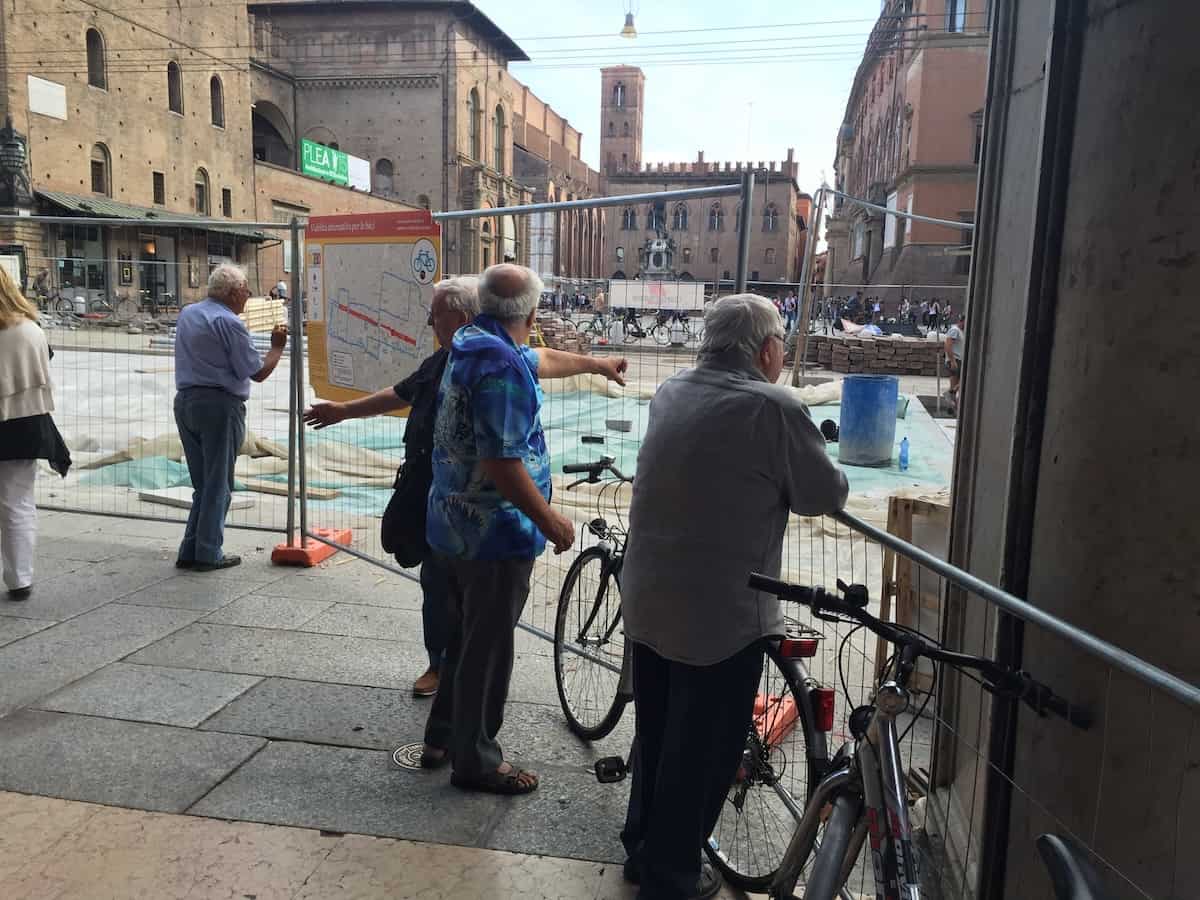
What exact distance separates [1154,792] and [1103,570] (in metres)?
0.46

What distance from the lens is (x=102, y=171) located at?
117 feet

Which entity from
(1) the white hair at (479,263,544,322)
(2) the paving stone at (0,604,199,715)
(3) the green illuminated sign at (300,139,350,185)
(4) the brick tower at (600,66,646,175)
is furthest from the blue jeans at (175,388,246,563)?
(4) the brick tower at (600,66,646,175)

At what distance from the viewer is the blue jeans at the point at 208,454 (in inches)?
225

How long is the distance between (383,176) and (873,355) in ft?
136

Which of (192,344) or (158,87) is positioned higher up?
(158,87)

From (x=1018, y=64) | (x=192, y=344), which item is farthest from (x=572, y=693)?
(x=192, y=344)

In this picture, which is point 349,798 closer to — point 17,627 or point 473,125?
→ point 17,627

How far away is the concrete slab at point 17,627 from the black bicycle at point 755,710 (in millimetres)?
2883

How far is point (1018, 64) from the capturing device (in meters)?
2.61

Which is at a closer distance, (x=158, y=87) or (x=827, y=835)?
(x=827, y=835)

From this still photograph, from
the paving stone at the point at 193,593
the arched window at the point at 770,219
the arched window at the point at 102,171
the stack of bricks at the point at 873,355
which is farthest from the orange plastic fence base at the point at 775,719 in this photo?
the arched window at the point at 770,219

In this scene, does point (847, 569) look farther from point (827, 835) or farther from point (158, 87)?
point (158, 87)

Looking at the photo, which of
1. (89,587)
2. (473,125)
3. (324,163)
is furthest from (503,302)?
(473,125)

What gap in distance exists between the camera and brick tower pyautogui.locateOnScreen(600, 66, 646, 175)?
105 meters
